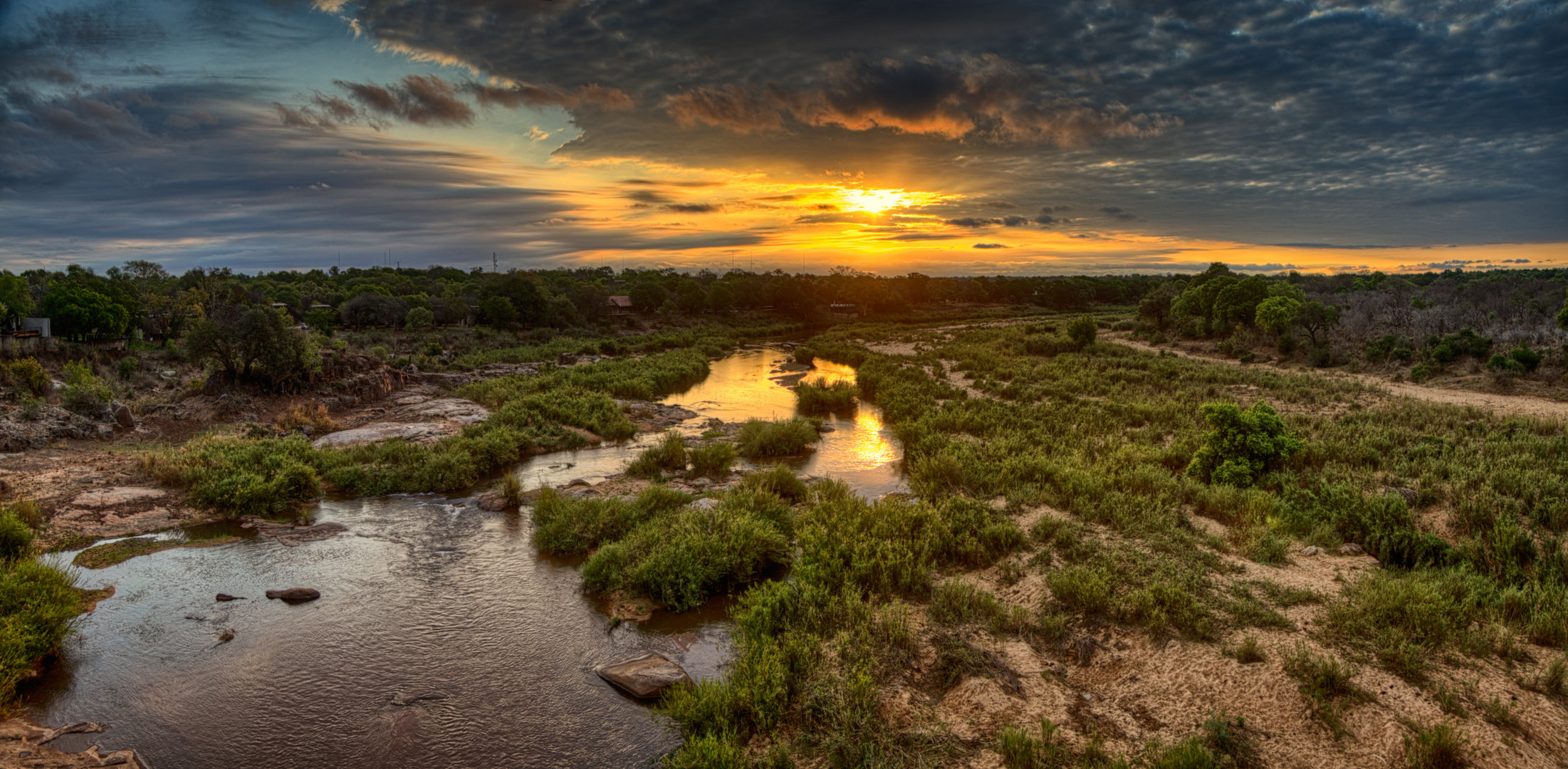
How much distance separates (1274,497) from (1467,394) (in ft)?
71.4

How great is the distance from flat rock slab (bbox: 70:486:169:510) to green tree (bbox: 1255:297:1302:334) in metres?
53.2

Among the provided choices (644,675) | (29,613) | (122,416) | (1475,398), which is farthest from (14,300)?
(1475,398)

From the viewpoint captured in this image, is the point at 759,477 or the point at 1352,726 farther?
the point at 759,477

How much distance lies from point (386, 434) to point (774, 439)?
13.9 m

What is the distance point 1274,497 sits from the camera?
15070 millimetres

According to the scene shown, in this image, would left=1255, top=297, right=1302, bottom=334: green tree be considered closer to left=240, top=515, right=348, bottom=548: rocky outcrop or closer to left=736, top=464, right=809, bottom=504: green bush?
left=736, top=464, right=809, bottom=504: green bush

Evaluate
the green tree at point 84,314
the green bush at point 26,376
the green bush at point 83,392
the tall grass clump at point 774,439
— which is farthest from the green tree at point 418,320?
the tall grass clump at point 774,439

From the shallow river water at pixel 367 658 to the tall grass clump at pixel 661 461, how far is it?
4.97 meters

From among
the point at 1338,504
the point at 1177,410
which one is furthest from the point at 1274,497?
the point at 1177,410

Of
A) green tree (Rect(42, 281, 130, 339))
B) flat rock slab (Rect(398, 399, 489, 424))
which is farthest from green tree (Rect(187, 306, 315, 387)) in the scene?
green tree (Rect(42, 281, 130, 339))

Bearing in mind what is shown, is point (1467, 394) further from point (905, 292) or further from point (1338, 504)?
point (905, 292)

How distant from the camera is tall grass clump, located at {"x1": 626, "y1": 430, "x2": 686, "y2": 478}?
2106cm

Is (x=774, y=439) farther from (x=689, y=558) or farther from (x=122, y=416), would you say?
(x=122, y=416)

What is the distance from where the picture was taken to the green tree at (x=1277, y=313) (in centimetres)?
4181
